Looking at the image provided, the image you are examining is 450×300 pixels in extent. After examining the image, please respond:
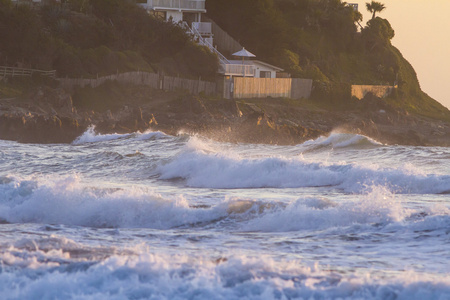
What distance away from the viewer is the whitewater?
9383 millimetres

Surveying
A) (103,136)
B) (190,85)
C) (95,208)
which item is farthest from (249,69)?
(95,208)

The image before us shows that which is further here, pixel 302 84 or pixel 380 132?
pixel 302 84

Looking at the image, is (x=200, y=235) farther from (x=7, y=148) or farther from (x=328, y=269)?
(x=7, y=148)

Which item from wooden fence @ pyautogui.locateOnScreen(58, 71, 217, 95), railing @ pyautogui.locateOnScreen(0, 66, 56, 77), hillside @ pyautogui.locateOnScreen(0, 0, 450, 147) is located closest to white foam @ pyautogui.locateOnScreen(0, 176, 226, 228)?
hillside @ pyautogui.locateOnScreen(0, 0, 450, 147)

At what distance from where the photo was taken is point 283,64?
2270 inches

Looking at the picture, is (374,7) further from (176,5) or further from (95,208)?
(95,208)

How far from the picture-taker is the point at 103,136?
118 ft

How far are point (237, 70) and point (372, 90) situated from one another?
14.9 metres

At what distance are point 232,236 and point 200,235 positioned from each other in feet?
1.76

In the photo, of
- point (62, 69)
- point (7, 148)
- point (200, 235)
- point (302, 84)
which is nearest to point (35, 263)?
point (200, 235)

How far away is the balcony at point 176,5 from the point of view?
5528 cm

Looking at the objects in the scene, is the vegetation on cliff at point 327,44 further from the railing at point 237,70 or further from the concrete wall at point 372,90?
the railing at point 237,70

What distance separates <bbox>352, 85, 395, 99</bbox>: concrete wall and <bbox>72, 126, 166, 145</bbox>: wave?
85.0ft

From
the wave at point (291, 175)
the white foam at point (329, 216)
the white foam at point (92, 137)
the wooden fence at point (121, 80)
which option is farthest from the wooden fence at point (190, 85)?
the white foam at point (329, 216)
